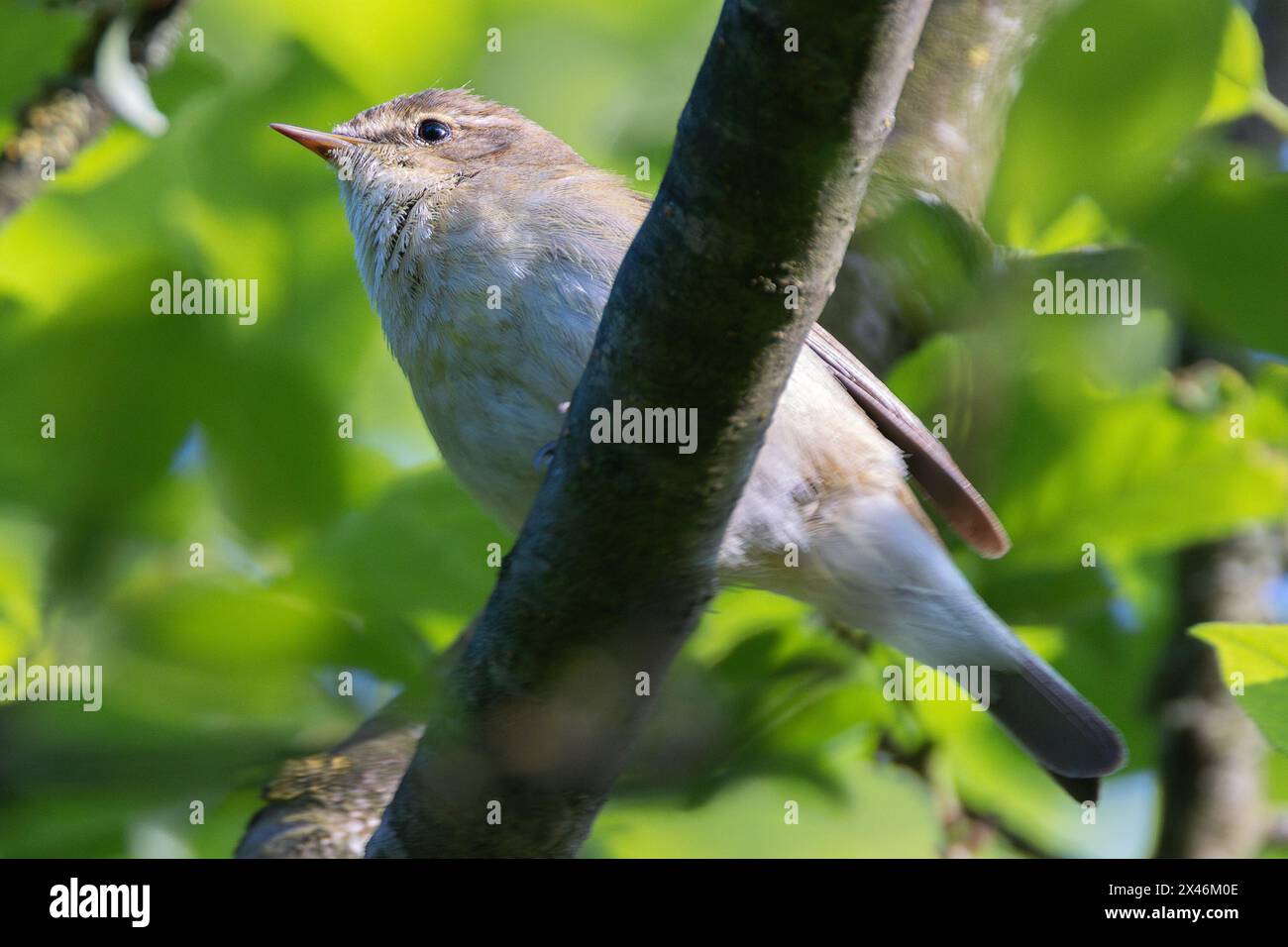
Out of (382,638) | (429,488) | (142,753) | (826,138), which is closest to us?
(826,138)

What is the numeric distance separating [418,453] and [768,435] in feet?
3.91

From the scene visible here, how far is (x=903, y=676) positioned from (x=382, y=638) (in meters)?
1.37

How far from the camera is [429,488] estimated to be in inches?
127

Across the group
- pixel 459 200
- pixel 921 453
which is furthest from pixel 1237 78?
pixel 459 200

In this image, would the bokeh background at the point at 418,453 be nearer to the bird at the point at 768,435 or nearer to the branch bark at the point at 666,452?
the bird at the point at 768,435

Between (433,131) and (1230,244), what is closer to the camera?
(1230,244)

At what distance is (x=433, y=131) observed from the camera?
4000 mm

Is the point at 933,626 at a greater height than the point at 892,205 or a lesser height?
lesser

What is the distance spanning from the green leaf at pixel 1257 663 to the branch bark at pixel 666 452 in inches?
31.7

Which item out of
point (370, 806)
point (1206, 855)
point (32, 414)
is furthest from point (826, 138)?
point (1206, 855)

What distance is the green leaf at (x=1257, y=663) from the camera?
6.67ft

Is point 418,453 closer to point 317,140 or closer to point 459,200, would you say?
point 459,200

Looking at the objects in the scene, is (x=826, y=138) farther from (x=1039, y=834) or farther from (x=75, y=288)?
(x=1039, y=834)

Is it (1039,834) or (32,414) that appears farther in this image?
(1039,834)
